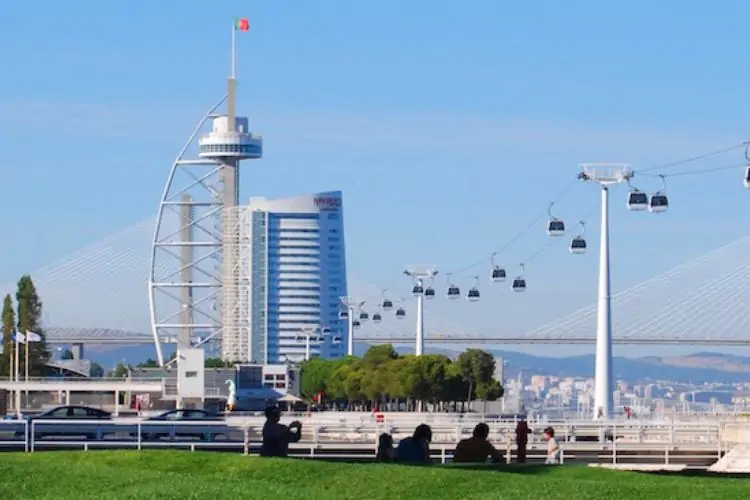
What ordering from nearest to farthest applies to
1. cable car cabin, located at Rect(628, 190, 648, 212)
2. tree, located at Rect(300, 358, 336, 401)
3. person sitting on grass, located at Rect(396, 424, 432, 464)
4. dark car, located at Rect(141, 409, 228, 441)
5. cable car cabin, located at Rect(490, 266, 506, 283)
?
person sitting on grass, located at Rect(396, 424, 432, 464) → dark car, located at Rect(141, 409, 228, 441) → cable car cabin, located at Rect(628, 190, 648, 212) → cable car cabin, located at Rect(490, 266, 506, 283) → tree, located at Rect(300, 358, 336, 401)

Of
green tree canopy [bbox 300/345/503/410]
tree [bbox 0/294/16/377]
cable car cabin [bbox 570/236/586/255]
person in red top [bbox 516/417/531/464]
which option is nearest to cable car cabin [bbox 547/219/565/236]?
cable car cabin [bbox 570/236/586/255]

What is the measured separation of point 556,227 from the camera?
2158 inches

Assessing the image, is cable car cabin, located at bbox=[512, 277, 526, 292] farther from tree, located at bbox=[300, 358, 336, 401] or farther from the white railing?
tree, located at bbox=[300, 358, 336, 401]

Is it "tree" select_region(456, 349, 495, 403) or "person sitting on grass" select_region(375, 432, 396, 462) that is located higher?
"tree" select_region(456, 349, 495, 403)

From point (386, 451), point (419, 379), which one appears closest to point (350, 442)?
point (386, 451)

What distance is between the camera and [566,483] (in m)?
21.6

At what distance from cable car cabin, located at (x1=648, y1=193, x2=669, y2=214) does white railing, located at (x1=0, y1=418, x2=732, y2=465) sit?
5.04 metres

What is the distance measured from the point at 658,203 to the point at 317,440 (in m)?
9.73

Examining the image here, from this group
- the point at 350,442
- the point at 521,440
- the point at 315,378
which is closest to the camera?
the point at 521,440

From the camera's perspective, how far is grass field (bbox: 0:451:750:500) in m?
19.4

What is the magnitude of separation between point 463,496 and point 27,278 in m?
122

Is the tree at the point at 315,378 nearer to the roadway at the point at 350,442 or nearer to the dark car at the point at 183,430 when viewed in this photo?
the roadway at the point at 350,442

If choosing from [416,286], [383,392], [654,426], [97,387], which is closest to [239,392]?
[97,387]

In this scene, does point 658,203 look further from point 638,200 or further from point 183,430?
point 183,430
